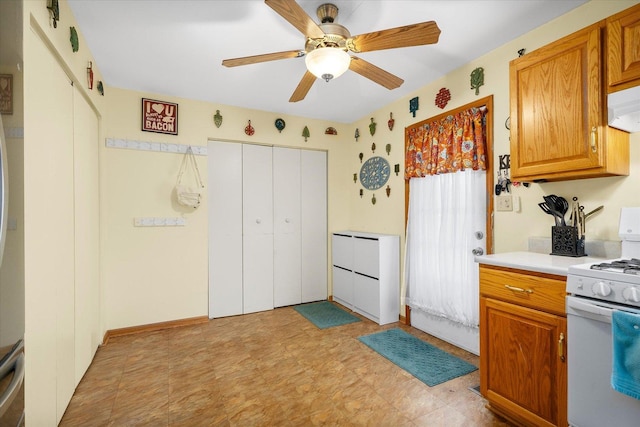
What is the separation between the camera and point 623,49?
1.45 metres

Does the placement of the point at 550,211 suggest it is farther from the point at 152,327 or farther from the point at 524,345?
the point at 152,327

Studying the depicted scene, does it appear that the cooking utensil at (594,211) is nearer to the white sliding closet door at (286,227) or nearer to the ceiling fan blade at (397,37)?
the ceiling fan blade at (397,37)

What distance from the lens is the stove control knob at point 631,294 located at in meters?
1.11

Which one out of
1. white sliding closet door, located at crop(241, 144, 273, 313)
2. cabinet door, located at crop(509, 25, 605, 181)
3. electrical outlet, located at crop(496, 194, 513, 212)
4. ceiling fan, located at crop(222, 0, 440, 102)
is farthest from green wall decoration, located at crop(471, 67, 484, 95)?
white sliding closet door, located at crop(241, 144, 273, 313)

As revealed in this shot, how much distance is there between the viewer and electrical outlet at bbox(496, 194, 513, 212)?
2207mm

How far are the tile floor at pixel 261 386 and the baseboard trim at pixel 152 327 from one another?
8 centimetres

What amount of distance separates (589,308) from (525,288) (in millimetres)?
320

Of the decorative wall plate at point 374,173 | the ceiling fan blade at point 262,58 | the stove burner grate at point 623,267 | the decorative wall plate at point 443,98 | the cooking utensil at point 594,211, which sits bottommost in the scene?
the stove burner grate at point 623,267

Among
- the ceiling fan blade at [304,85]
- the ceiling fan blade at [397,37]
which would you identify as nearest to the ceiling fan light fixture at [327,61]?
the ceiling fan blade at [397,37]

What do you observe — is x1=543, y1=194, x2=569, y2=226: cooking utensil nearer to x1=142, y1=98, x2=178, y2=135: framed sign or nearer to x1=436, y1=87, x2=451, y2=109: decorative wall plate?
x1=436, y1=87, x2=451, y2=109: decorative wall plate

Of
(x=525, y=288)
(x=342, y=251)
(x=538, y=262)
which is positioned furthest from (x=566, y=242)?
(x=342, y=251)

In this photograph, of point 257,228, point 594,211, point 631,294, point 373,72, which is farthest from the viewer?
point 257,228

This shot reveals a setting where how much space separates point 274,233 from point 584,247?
2.92 meters

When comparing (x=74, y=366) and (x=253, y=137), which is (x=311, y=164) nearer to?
(x=253, y=137)
